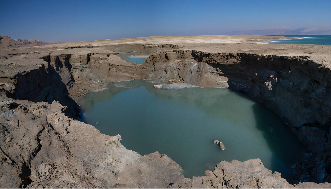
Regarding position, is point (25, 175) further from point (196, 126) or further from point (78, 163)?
point (196, 126)

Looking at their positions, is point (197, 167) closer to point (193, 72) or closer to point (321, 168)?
point (321, 168)

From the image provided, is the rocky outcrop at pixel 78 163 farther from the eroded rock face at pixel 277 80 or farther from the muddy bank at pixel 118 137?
the eroded rock face at pixel 277 80

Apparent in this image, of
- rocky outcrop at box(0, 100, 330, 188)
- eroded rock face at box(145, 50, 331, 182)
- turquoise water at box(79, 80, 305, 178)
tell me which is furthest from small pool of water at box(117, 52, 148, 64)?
rocky outcrop at box(0, 100, 330, 188)

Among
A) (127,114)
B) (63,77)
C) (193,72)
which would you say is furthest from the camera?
(193,72)

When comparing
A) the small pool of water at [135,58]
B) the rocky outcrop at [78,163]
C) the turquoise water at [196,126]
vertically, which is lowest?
the turquoise water at [196,126]

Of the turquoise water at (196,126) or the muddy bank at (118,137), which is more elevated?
the muddy bank at (118,137)

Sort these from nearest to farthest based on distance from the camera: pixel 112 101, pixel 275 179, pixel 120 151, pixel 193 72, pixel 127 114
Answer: pixel 275 179
pixel 120 151
pixel 127 114
pixel 112 101
pixel 193 72

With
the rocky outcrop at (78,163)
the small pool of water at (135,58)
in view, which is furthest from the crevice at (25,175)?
the small pool of water at (135,58)

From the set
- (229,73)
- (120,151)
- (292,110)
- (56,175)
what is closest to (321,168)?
(292,110)

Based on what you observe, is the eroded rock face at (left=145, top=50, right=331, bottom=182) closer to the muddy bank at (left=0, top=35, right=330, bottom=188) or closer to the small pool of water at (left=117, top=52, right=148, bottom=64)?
the muddy bank at (left=0, top=35, right=330, bottom=188)
